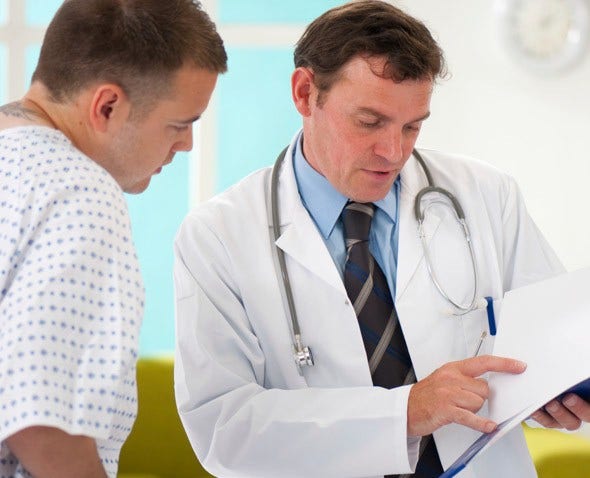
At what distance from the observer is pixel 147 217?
4445 millimetres

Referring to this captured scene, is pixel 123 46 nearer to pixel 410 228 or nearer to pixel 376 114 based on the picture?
pixel 376 114

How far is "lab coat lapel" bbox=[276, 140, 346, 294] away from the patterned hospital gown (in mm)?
713

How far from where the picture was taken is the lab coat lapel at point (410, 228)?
1786mm

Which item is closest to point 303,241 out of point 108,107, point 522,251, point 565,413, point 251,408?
point 251,408

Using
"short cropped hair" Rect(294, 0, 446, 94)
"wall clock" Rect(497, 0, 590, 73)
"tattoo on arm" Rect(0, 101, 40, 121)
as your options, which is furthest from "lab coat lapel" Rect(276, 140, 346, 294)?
"wall clock" Rect(497, 0, 590, 73)

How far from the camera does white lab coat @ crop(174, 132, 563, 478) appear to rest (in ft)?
5.39

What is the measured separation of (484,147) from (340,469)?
9.47 ft

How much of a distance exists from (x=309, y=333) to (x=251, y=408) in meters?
0.18

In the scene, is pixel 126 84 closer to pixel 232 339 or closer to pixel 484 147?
pixel 232 339

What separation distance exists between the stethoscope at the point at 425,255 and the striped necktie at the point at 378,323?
10cm

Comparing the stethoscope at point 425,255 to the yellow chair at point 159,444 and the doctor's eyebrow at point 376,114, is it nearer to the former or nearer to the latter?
the doctor's eyebrow at point 376,114

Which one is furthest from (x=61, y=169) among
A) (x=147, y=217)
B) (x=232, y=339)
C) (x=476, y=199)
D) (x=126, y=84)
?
(x=147, y=217)

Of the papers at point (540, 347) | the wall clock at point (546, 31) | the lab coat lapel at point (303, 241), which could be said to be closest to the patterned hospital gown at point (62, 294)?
the papers at point (540, 347)

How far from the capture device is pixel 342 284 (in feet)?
5.78
